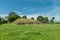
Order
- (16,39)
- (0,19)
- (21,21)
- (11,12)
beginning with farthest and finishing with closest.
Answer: (11,12)
(0,19)
(21,21)
(16,39)

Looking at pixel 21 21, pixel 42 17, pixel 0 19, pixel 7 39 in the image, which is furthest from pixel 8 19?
pixel 7 39

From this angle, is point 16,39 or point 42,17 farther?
point 42,17

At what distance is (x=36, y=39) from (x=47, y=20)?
58.6 metres

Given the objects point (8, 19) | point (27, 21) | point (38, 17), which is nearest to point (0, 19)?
point (8, 19)

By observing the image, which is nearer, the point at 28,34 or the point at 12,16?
the point at 28,34

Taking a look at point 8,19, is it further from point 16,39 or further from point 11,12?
point 16,39

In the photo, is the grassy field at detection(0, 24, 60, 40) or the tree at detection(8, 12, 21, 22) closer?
the grassy field at detection(0, 24, 60, 40)

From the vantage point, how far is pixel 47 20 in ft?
226

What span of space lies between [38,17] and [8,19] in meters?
17.4

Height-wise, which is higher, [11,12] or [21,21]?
[11,12]

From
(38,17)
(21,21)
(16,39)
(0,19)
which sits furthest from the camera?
(38,17)

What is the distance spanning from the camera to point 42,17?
71.0 meters

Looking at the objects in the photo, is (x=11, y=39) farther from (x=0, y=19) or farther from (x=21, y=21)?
(x=0, y=19)

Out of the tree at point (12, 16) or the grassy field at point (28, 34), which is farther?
the tree at point (12, 16)
